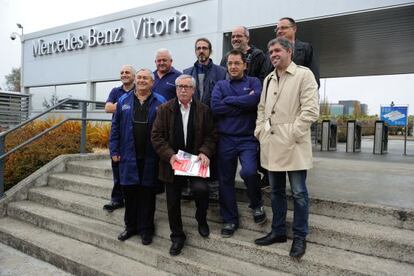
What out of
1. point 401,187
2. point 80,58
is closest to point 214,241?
point 401,187

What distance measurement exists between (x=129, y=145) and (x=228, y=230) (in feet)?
4.47

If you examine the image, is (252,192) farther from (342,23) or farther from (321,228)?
(342,23)

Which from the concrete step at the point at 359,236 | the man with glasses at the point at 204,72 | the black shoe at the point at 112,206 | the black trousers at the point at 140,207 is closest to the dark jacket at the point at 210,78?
the man with glasses at the point at 204,72

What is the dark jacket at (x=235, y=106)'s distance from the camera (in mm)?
3334

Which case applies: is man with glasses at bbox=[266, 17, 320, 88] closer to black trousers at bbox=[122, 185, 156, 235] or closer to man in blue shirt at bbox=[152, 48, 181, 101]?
man in blue shirt at bbox=[152, 48, 181, 101]

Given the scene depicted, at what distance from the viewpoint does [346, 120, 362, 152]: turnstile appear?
10.8m

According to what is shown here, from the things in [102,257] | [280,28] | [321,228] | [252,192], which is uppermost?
[280,28]

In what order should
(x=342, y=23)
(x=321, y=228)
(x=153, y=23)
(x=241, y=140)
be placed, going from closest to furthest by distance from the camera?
(x=321, y=228) → (x=241, y=140) → (x=342, y=23) → (x=153, y=23)

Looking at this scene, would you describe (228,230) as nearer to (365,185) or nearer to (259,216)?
(259,216)

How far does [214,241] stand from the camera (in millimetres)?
3406

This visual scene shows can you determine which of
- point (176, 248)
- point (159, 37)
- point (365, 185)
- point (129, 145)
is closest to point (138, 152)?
point (129, 145)

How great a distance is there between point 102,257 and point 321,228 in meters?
2.31

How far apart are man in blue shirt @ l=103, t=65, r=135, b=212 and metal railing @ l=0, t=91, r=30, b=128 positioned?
7.69 m

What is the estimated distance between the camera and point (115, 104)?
4.29 m
